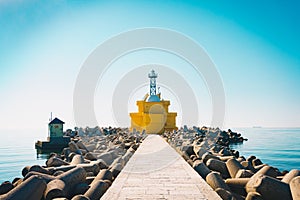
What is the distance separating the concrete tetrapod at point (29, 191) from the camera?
362 centimetres

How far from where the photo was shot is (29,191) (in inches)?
149

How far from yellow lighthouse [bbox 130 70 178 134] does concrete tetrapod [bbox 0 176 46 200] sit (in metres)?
20.3

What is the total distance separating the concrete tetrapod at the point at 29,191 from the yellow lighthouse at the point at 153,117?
66.8 ft

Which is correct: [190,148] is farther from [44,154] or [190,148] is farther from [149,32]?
[44,154]

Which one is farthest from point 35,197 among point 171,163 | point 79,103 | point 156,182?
point 79,103

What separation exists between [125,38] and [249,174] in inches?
539

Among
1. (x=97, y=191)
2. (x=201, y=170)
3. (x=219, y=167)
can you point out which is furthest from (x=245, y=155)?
(x=97, y=191)

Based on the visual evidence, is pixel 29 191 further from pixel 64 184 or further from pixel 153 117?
pixel 153 117

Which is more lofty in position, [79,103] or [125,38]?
[125,38]

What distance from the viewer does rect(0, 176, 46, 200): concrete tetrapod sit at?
11.9 ft

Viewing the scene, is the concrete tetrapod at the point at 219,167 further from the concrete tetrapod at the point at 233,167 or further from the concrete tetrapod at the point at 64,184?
the concrete tetrapod at the point at 64,184

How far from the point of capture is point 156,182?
15.5 ft

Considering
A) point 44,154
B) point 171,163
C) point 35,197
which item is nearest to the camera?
point 35,197

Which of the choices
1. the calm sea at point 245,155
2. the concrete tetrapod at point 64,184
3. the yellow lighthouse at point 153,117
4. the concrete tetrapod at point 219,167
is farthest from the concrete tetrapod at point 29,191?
the yellow lighthouse at point 153,117
